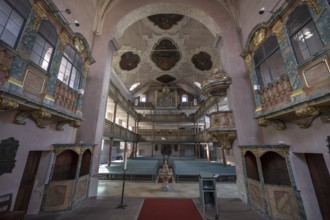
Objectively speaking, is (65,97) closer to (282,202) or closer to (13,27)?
(13,27)

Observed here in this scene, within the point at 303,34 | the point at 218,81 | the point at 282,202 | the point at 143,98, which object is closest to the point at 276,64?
the point at 303,34

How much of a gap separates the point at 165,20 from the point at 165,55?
468 cm

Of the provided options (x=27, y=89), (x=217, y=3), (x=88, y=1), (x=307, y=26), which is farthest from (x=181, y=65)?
(x=27, y=89)

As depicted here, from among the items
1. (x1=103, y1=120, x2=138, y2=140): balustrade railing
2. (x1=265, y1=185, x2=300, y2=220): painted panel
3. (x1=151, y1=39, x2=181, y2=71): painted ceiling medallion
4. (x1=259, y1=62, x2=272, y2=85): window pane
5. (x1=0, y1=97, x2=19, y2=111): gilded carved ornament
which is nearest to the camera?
(x1=0, y1=97, x2=19, y2=111): gilded carved ornament

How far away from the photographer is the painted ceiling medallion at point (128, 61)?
53.6ft

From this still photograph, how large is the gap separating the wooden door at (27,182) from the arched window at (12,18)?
147 inches

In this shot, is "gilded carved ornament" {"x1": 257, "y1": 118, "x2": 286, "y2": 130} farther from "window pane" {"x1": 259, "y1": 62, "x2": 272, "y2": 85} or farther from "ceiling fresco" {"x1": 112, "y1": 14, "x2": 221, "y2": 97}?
"ceiling fresco" {"x1": 112, "y1": 14, "x2": 221, "y2": 97}

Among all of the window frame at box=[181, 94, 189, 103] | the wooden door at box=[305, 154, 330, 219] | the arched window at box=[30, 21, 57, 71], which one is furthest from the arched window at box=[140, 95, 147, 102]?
the wooden door at box=[305, 154, 330, 219]

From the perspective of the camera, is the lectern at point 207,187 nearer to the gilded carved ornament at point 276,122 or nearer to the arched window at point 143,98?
the gilded carved ornament at point 276,122

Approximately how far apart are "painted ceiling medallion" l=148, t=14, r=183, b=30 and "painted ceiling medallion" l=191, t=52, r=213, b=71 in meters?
4.70

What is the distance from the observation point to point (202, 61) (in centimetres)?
1669

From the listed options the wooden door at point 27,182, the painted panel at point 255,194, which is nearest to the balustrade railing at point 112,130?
the wooden door at point 27,182

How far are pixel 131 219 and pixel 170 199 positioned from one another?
2377 millimetres

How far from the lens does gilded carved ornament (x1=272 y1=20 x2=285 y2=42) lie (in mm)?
4465
